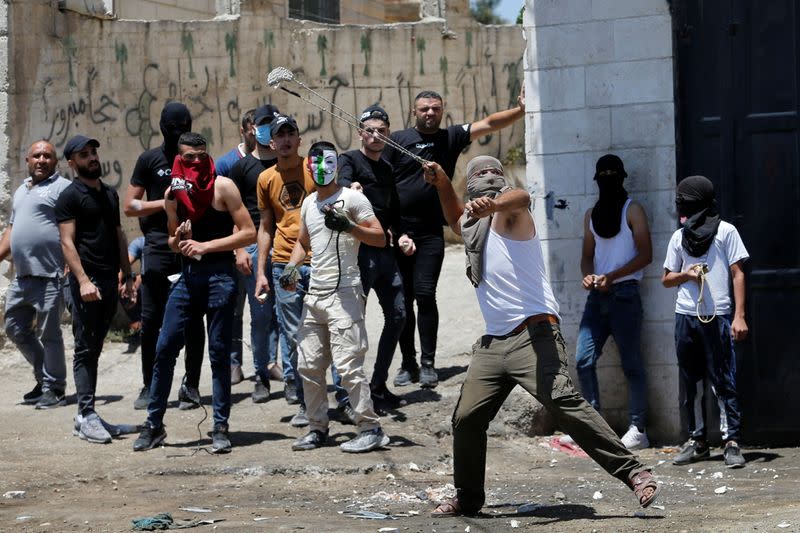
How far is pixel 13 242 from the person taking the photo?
31.3 ft

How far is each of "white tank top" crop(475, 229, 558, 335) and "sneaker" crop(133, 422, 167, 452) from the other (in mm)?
2784

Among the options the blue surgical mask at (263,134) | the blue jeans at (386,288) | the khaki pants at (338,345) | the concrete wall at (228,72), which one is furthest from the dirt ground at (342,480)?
the concrete wall at (228,72)

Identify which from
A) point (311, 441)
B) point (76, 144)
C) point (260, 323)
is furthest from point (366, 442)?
point (76, 144)

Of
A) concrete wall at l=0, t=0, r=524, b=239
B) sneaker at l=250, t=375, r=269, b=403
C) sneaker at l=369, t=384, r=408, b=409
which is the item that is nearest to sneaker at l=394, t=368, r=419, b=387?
sneaker at l=369, t=384, r=408, b=409

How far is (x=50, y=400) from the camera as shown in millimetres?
9406

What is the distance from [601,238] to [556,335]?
2.17 m

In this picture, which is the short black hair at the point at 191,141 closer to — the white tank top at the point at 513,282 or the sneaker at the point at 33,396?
the white tank top at the point at 513,282

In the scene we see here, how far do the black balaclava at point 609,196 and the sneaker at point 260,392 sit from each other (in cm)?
270

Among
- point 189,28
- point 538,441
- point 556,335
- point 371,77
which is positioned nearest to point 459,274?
point 371,77

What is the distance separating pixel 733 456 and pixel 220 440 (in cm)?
314

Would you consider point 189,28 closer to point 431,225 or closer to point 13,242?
point 13,242

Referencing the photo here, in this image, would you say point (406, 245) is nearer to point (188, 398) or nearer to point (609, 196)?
point (609, 196)

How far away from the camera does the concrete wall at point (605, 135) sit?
833 centimetres

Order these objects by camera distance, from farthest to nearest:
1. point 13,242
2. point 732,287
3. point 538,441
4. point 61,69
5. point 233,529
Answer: point 61,69, point 13,242, point 538,441, point 732,287, point 233,529
